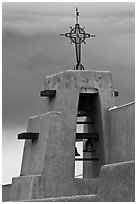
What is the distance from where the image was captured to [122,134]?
1920cm

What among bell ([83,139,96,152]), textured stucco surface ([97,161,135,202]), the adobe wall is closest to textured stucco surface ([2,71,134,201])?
bell ([83,139,96,152])

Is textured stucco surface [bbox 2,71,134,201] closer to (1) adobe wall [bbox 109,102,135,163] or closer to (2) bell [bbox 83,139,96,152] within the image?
(2) bell [bbox 83,139,96,152]

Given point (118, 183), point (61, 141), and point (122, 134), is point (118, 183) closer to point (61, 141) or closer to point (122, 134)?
point (122, 134)

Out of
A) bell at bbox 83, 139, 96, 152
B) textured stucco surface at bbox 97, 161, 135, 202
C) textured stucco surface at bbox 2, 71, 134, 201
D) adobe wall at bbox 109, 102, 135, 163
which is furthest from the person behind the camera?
bell at bbox 83, 139, 96, 152

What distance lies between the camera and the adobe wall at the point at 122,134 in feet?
60.5

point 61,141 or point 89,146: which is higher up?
point 61,141

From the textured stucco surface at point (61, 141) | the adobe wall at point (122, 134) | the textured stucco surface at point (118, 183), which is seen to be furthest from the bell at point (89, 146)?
the textured stucco surface at point (118, 183)

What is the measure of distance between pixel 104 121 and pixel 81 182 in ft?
6.08

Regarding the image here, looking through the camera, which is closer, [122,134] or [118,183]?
[118,183]

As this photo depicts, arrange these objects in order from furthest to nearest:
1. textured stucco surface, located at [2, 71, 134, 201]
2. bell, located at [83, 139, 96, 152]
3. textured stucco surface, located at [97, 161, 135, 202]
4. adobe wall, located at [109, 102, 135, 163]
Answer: bell, located at [83, 139, 96, 152]
textured stucco surface, located at [2, 71, 134, 201]
adobe wall, located at [109, 102, 135, 163]
textured stucco surface, located at [97, 161, 135, 202]

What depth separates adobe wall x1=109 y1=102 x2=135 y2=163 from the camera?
60.5ft

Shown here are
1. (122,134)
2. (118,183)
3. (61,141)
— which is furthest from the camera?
(61,141)

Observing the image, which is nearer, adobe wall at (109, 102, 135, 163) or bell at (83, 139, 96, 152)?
adobe wall at (109, 102, 135, 163)

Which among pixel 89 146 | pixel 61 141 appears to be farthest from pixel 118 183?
pixel 89 146
